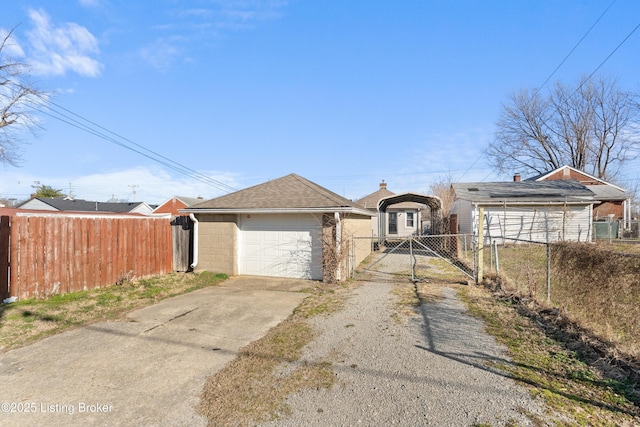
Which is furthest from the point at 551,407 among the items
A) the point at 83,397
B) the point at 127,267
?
the point at 127,267

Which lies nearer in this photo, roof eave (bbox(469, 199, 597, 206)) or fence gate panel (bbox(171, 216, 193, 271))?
fence gate panel (bbox(171, 216, 193, 271))

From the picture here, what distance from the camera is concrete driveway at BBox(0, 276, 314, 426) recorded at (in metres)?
3.04

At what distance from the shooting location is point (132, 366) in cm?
400

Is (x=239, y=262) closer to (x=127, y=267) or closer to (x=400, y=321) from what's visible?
(x=127, y=267)

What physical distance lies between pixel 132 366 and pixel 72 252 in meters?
5.15

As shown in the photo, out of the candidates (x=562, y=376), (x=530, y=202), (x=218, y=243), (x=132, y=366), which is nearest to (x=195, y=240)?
(x=218, y=243)

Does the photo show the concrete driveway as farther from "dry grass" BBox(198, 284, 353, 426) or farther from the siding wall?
the siding wall

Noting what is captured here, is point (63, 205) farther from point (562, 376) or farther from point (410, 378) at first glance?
point (562, 376)

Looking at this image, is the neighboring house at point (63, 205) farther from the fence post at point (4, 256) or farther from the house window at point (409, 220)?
the house window at point (409, 220)

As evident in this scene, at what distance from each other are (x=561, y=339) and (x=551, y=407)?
6.63ft

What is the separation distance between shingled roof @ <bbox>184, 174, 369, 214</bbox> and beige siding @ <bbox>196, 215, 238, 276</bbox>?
435 millimetres

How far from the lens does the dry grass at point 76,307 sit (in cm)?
516

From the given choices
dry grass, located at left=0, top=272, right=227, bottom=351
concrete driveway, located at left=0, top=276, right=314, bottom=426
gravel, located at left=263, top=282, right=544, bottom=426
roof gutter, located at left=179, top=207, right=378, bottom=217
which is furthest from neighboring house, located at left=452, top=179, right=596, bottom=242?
dry grass, located at left=0, top=272, right=227, bottom=351

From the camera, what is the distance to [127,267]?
8898 millimetres
